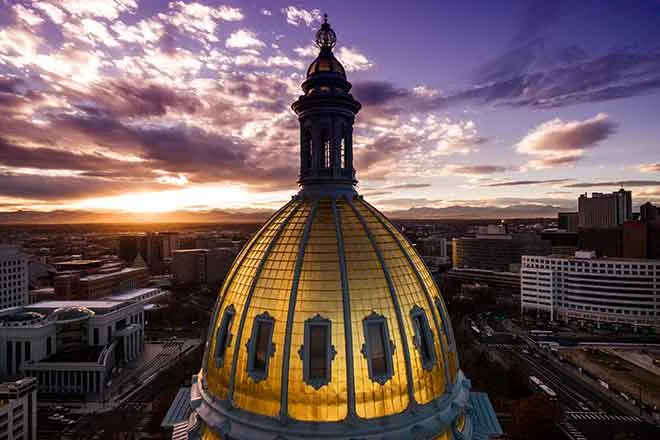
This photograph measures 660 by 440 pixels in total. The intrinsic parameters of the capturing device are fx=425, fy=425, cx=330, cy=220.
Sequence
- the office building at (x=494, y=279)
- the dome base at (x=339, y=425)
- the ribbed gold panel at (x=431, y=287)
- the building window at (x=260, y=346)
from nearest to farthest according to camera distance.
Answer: the dome base at (x=339, y=425) < the building window at (x=260, y=346) < the ribbed gold panel at (x=431, y=287) < the office building at (x=494, y=279)

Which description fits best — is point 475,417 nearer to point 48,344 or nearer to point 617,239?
point 48,344

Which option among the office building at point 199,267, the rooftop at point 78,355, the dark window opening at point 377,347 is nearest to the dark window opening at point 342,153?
the dark window opening at point 377,347

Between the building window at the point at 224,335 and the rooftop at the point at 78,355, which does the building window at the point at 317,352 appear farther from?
the rooftop at the point at 78,355

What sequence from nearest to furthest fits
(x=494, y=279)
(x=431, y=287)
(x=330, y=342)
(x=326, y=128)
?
(x=330, y=342)
(x=431, y=287)
(x=326, y=128)
(x=494, y=279)

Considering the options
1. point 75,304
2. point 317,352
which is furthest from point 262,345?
point 75,304

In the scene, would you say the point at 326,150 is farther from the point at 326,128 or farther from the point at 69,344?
the point at 69,344

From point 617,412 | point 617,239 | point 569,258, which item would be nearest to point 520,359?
point 617,412
